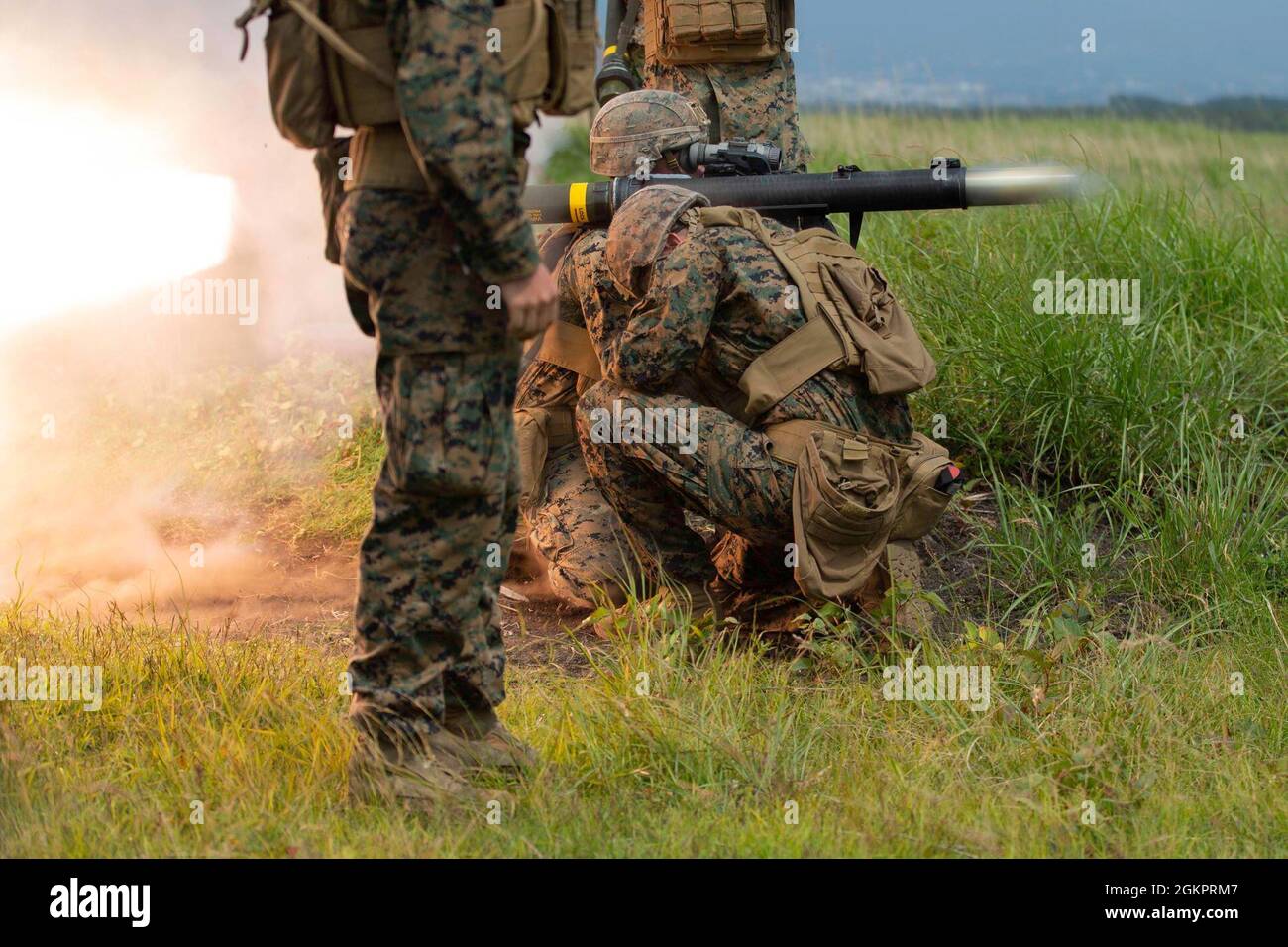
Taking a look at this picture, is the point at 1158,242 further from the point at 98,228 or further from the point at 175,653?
the point at 98,228

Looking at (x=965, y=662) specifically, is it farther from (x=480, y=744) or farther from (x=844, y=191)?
(x=844, y=191)

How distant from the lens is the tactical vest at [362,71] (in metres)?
2.85

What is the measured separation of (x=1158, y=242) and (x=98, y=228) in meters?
5.06

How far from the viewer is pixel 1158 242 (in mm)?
6199

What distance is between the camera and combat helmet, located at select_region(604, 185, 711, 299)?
4.27 meters

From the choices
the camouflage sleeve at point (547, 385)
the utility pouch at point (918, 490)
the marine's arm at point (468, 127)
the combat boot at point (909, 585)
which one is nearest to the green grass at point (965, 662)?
the combat boot at point (909, 585)

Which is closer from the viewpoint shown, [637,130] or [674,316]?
[674,316]

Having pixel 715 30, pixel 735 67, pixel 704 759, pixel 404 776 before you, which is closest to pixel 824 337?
pixel 704 759

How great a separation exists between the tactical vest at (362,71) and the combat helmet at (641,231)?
1256 millimetres

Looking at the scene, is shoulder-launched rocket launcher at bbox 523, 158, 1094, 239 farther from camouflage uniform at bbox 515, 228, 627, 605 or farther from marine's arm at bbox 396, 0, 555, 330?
marine's arm at bbox 396, 0, 555, 330

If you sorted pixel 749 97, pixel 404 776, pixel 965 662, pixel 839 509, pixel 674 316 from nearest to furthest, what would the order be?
pixel 404 776 < pixel 965 662 < pixel 839 509 < pixel 674 316 < pixel 749 97

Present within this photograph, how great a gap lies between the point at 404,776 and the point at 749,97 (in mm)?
3962

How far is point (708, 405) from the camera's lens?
4.52 meters

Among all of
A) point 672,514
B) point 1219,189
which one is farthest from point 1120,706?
point 1219,189
